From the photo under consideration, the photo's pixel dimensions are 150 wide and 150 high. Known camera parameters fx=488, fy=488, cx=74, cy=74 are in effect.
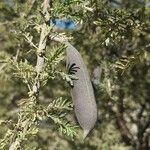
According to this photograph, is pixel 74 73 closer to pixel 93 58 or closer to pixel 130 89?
pixel 93 58

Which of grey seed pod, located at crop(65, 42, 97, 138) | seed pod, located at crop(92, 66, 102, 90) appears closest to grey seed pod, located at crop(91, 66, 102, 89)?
seed pod, located at crop(92, 66, 102, 90)

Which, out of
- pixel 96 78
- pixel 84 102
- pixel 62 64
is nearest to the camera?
pixel 84 102

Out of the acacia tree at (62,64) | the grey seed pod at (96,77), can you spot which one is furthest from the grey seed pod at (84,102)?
the grey seed pod at (96,77)

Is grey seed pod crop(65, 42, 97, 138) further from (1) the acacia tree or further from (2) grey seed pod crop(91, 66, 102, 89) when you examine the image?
(2) grey seed pod crop(91, 66, 102, 89)

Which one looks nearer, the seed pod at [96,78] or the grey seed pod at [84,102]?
the grey seed pod at [84,102]

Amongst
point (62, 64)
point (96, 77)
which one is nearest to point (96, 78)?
point (96, 77)

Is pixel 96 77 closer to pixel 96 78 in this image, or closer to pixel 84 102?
pixel 96 78

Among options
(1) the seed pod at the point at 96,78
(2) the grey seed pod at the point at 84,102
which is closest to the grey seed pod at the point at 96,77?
(1) the seed pod at the point at 96,78

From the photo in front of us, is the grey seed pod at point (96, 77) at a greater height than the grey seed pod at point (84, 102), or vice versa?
the grey seed pod at point (96, 77)

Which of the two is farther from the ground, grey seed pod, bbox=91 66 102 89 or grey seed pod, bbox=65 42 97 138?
grey seed pod, bbox=91 66 102 89

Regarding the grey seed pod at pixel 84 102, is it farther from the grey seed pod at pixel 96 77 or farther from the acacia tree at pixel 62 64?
the grey seed pod at pixel 96 77

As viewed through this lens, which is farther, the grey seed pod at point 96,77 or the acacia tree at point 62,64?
the grey seed pod at point 96,77
